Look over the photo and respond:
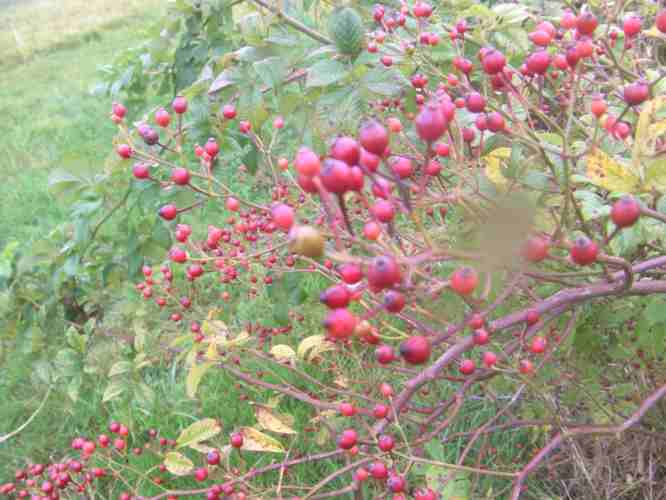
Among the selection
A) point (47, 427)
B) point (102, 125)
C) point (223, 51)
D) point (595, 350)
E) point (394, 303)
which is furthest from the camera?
point (102, 125)

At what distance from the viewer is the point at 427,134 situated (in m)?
0.63

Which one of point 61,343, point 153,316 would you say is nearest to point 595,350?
point 153,316

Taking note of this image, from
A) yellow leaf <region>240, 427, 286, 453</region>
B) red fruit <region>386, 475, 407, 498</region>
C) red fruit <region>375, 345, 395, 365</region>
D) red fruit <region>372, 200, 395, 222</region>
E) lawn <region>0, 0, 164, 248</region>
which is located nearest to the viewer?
red fruit <region>372, 200, 395, 222</region>

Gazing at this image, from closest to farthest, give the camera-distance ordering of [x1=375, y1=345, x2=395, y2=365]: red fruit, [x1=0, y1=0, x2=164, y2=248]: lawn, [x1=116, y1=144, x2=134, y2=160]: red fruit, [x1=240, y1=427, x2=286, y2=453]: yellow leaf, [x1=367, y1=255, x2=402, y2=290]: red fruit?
1. [x1=367, y1=255, x2=402, y2=290]: red fruit
2. [x1=375, y1=345, x2=395, y2=365]: red fruit
3. [x1=116, y1=144, x2=134, y2=160]: red fruit
4. [x1=240, y1=427, x2=286, y2=453]: yellow leaf
5. [x1=0, y1=0, x2=164, y2=248]: lawn

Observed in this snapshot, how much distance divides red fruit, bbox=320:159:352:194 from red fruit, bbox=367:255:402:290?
77mm

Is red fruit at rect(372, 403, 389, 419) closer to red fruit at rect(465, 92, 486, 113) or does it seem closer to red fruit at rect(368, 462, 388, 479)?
red fruit at rect(368, 462, 388, 479)

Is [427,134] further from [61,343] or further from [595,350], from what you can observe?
[61,343]

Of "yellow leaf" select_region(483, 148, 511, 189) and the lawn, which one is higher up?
"yellow leaf" select_region(483, 148, 511, 189)

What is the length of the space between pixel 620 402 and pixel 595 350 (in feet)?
0.54

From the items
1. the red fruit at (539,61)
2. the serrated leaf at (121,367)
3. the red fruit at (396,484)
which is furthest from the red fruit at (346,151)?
the serrated leaf at (121,367)

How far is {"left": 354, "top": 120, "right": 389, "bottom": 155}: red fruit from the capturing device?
62cm

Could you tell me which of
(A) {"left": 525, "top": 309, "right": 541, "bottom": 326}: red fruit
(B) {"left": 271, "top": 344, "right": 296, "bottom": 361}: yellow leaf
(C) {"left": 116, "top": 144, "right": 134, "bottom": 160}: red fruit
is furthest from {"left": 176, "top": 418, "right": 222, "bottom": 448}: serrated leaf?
(A) {"left": 525, "top": 309, "right": 541, "bottom": 326}: red fruit

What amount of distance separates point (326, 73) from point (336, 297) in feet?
2.34

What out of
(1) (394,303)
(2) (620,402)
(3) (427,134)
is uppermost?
(3) (427,134)
